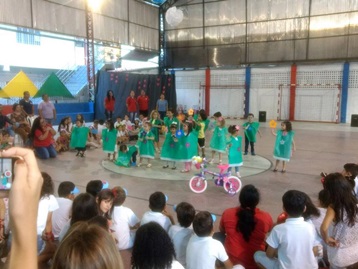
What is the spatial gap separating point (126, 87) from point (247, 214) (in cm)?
1442

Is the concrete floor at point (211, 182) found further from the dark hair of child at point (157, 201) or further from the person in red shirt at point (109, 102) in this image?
the person in red shirt at point (109, 102)

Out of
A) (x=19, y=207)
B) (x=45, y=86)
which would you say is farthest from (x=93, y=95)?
(x=19, y=207)

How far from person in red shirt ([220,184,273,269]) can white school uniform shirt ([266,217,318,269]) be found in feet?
1.03

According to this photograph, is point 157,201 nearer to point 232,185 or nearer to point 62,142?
point 232,185

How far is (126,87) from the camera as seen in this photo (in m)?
16.8

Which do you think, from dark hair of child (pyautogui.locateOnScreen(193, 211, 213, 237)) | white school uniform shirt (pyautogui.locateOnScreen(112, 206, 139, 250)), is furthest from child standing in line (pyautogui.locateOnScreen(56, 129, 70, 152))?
dark hair of child (pyautogui.locateOnScreen(193, 211, 213, 237))

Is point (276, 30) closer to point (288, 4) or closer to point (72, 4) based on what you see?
point (288, 4)

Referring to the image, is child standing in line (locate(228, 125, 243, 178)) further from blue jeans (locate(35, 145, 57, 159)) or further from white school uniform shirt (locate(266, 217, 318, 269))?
blue jeans (locate(35, 145, 57, 159))

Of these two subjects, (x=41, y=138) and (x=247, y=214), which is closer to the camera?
(x=247, y=214)

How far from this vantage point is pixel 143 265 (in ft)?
6.67

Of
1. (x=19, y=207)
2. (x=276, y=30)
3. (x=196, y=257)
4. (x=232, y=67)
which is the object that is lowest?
(x=196, y=257)

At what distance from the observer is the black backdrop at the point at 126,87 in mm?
15805

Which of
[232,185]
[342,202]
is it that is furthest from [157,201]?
[232,185]

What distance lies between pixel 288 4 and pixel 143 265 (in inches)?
690
